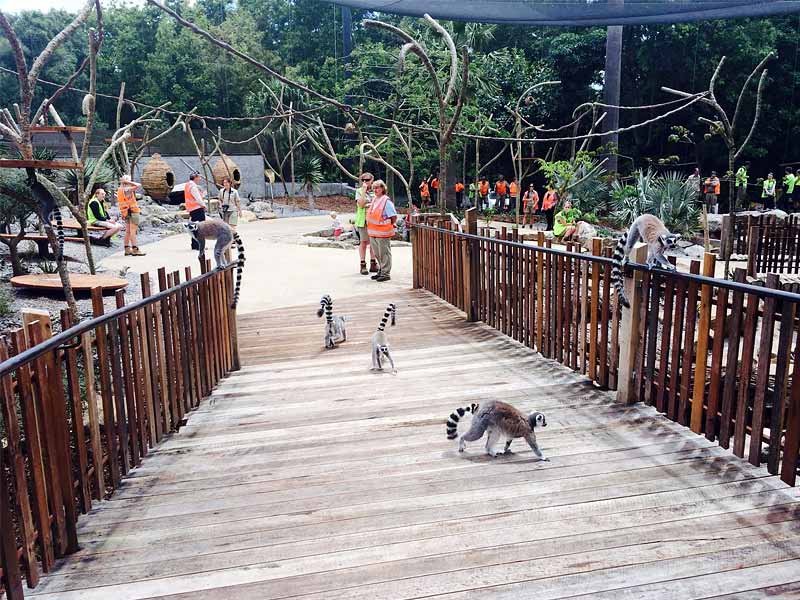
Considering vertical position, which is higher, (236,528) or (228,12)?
(228,12)

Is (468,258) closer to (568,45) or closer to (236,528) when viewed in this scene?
(236,528)

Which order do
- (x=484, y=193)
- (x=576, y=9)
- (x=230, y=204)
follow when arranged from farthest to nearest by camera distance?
(x=484, y=193) → (x=230, y=204) → (x=576, y=9)

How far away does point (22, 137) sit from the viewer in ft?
20.8

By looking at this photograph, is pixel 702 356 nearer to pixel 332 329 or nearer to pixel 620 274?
pixel 620 274

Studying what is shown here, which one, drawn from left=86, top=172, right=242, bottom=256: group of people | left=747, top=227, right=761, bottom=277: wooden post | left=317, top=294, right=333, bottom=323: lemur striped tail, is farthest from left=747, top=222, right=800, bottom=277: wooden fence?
left=86, top=172, right=242, bottom=256: group of people

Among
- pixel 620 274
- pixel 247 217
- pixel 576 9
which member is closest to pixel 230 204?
pixel 576 9

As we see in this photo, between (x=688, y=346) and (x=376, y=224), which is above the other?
(x=376, y=224)

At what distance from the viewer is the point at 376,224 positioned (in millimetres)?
9430

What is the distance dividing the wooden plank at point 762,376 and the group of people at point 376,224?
6341mm

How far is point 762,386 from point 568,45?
27.6 metres

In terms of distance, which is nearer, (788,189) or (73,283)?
(73,283)

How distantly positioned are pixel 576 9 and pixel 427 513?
32.1ft

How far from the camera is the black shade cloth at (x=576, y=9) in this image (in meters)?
10.0

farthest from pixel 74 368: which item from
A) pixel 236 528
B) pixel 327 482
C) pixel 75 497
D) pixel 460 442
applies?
pixel 460 442
